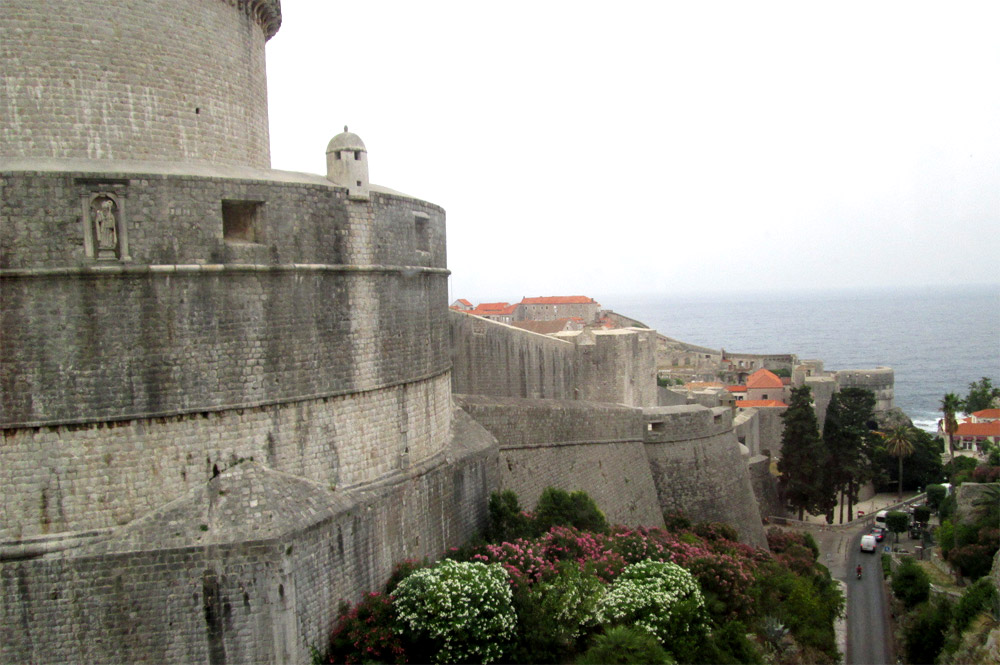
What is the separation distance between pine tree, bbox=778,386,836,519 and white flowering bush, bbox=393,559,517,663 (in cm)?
2295

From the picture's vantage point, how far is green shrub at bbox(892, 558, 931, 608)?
70.7 ft

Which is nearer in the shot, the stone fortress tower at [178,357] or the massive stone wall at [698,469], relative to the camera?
the stone fortress tower at [178,357]

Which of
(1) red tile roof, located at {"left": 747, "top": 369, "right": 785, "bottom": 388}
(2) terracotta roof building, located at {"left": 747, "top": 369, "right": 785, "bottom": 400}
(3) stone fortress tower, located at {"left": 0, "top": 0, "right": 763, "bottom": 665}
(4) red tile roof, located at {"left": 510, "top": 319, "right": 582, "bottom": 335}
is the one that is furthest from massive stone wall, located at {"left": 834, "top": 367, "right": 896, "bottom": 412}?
(3) stone fortress tower, located at {"left": 0, "top": 0, "right": 763, "bottom": 665}

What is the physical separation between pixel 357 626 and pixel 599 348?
1355 cm

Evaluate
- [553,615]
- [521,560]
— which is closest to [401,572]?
[521,560]

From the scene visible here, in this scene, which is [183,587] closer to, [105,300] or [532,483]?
[105,300]

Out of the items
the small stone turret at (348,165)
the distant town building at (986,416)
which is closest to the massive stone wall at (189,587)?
the small stone turret at (348,165)

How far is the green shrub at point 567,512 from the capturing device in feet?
47.1

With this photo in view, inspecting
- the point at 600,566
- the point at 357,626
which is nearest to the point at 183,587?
the point at 357,626

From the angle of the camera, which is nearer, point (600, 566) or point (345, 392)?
point (345, 392)

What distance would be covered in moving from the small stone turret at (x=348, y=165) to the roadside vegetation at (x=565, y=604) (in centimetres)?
563

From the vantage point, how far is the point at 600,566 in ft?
40.6

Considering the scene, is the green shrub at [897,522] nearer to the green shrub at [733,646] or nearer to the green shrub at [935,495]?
the green shrub at [935,495]

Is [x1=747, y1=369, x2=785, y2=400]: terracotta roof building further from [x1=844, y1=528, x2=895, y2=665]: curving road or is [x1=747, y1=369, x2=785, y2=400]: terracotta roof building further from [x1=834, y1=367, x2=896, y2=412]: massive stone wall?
[x1=844, y1=528, x2=895, y2=665]: curving road
